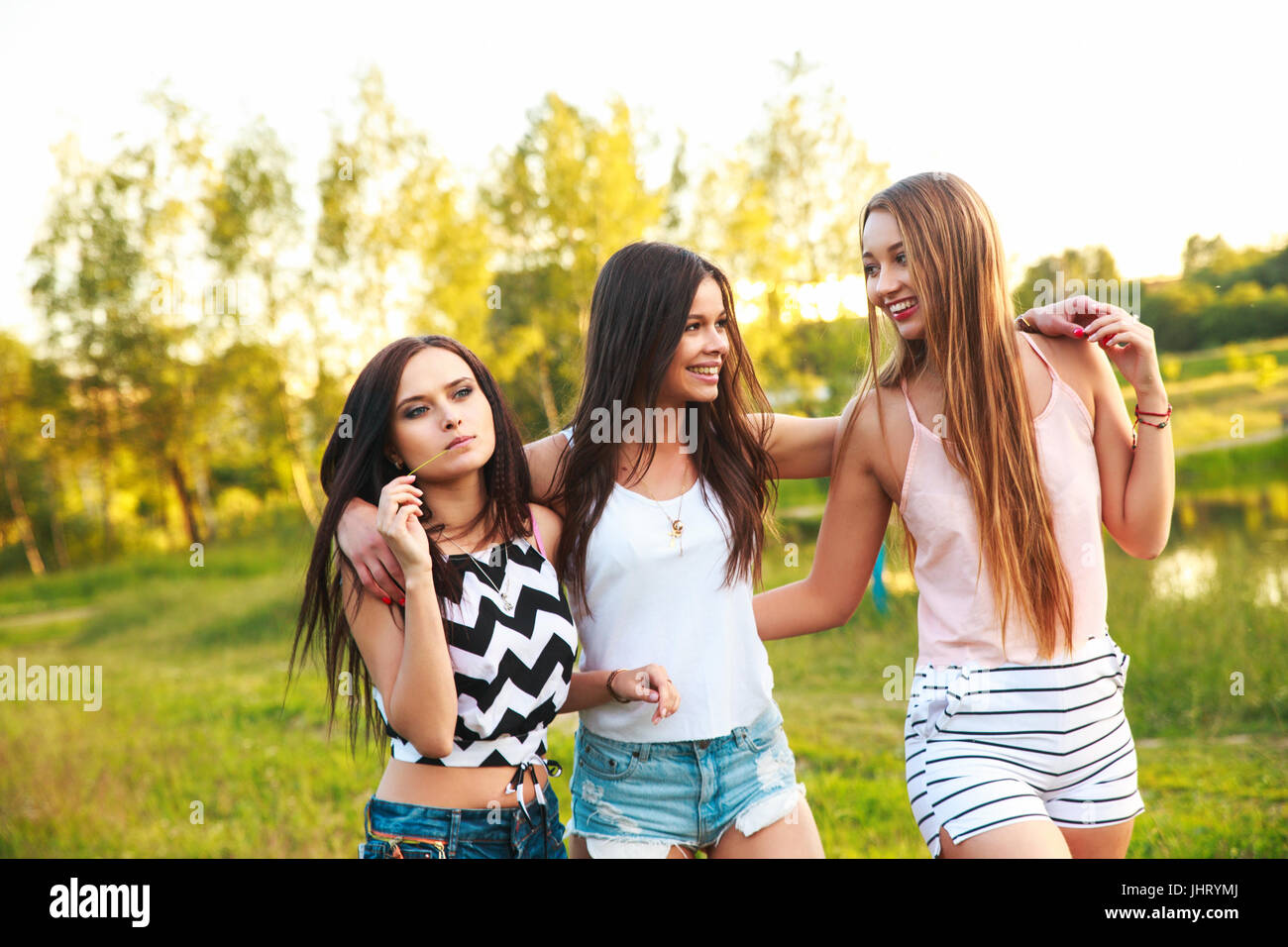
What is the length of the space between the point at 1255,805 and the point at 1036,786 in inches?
137

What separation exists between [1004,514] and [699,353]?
2.77 ft

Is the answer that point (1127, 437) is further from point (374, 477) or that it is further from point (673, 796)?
point (374, 477)

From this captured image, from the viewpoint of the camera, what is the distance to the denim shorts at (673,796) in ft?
7.91

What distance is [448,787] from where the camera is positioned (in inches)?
91.8

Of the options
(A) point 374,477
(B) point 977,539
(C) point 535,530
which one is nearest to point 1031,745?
(B) point 977,539

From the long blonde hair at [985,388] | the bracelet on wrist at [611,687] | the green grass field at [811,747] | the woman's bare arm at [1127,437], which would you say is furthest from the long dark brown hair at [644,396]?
the green grass field at [811,747]

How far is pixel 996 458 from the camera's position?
8.11 feet

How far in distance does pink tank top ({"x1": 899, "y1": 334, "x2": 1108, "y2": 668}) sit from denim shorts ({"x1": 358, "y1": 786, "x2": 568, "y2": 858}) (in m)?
1.10

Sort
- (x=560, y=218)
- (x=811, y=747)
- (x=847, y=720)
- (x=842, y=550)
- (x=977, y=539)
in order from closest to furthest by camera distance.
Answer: (x=977, y=539) → (x=842, y=550) → (x=811, y=747) → (x=847, y=720) → (x=560, y=218)

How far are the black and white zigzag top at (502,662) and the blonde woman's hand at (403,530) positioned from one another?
21cm

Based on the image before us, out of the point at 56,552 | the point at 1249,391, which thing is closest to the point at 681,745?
the point at 1249,391

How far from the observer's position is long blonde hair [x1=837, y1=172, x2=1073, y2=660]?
2.46 m
